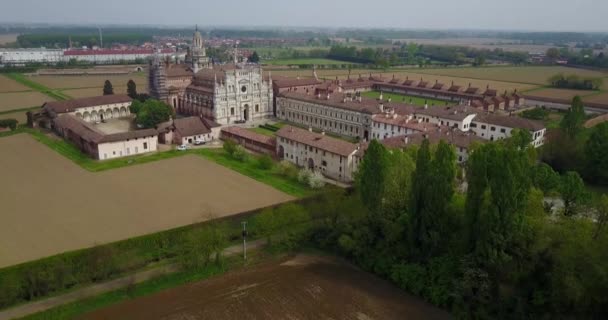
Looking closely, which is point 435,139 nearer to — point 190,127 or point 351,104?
point 351,104

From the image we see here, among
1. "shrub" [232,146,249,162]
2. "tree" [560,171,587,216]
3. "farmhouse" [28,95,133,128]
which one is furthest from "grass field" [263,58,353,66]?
"tree" [560,171,587,216]

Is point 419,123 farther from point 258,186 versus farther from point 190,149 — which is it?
point 190,149

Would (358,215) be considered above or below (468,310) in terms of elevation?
above

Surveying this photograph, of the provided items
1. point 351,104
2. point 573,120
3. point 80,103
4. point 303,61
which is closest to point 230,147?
point 351,104

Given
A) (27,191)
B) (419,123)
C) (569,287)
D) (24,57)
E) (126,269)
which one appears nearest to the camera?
(569,287)

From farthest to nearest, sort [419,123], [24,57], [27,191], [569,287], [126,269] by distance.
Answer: [24,57]
[419,123]
[27,191]
[126,269]
[569,287]

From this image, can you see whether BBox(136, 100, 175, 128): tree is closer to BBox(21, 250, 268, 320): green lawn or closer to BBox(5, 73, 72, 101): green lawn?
BBox(5, 73, 72, 101): green lawn

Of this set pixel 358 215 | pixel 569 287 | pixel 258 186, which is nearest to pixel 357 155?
pixel 258 186

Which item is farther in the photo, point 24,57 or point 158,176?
point 24,57
